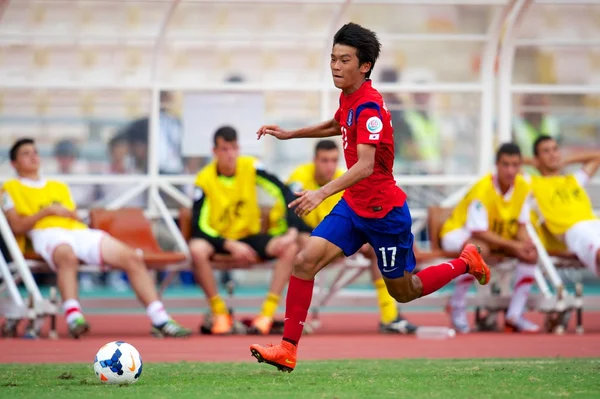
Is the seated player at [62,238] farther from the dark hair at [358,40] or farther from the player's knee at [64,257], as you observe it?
the dark hair at [358,40]

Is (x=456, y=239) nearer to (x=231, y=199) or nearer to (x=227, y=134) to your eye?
(x=231, y=199)

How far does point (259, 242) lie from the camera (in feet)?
37.6

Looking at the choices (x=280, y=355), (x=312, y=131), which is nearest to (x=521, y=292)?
(x=312, y=131)

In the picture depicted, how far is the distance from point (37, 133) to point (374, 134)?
266 inches

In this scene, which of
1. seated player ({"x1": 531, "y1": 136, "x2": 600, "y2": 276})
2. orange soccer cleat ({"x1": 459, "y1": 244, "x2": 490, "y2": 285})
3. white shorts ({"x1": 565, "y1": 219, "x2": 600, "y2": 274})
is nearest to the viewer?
orange soccer cleat ({"x1": 459, "y1": 244, "x2": 490, "y2": 285})

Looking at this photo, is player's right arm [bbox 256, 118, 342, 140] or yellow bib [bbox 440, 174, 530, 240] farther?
yellow bib [bbox 440, 174, 530, 240]

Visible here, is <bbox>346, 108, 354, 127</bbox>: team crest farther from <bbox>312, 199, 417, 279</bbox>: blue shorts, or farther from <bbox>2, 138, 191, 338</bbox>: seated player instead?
<bbox>2, 138, 191, 338</bbox>: seated player

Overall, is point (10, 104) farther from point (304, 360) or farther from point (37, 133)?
point (304, 360)

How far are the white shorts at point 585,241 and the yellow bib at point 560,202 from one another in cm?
11

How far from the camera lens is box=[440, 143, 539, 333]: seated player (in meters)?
11.6

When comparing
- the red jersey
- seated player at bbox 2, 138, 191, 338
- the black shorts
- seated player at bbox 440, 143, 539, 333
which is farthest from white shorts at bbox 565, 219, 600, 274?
the red jersey

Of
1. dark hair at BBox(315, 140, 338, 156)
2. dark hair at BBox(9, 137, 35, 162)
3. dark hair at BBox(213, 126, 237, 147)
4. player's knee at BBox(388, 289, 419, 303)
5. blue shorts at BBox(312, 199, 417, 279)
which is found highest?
dark hair at BBox(213, 126, 237, 147)

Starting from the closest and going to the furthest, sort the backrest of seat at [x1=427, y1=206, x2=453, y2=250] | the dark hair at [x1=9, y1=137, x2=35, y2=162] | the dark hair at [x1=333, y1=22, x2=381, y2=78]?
1. the dark hair at [x1=333, y1=22, x2=381, y2=78]
2. the dark hair at [x1=9, y1=137, x2=35, y2=162]
3. the backrest of seat at [x1=427, y1=206, x2=453, y2=250]

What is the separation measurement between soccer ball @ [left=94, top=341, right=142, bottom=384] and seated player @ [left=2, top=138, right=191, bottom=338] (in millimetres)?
3933
